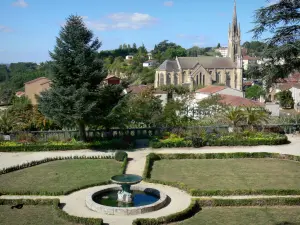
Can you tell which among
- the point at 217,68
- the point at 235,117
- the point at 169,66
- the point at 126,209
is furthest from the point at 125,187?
the point at 217,68

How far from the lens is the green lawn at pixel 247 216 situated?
16.1 meters

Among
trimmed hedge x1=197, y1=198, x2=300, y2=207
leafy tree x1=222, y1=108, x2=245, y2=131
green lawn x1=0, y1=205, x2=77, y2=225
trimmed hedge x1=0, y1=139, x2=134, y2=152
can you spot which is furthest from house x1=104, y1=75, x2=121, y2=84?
trimmed hedge x1=197, y1=198, x2=300, y2=207

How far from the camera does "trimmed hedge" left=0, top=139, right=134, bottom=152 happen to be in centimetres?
3008

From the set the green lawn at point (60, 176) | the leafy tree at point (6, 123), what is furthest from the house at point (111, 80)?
the green lawn at point (60, 176)

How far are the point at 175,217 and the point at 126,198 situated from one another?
10.7 feet

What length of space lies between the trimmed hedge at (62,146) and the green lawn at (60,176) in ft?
10.9

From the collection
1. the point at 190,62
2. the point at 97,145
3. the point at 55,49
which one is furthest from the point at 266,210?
the point at 190,62

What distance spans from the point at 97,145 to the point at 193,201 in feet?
45.9

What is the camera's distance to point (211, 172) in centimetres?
2386

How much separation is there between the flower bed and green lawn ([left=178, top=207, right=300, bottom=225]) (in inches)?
508

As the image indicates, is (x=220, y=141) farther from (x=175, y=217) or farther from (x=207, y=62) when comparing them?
(x=207, y=62)

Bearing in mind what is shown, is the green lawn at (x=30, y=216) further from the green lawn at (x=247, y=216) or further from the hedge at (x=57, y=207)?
the green lawn at (x=247, y=216)

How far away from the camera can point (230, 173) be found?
926 inches

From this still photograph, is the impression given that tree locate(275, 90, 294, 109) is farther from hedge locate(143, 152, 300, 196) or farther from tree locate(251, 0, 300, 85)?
tree locate(251, 0, 300, 85)
